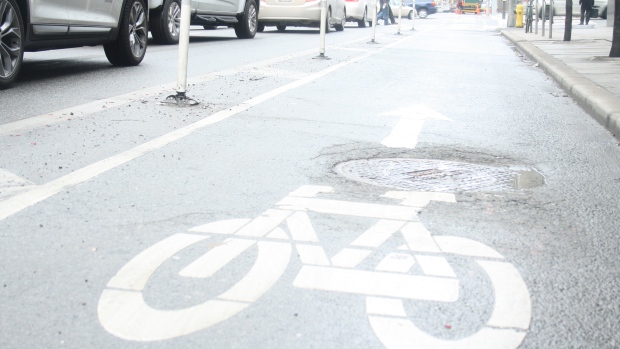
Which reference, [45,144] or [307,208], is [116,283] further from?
[45,144]

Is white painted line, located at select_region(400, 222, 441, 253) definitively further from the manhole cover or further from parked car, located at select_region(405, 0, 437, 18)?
parked car, located at select_region(405, 0, 437, 18)

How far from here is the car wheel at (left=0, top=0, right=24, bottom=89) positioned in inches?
318

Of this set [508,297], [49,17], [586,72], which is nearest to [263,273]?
[508,297]

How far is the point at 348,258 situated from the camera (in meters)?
3.49

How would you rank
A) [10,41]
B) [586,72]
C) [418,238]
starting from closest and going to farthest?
[418,238], [10,41], [586,72]

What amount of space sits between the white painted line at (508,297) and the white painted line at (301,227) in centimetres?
76

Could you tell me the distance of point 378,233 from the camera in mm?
3871

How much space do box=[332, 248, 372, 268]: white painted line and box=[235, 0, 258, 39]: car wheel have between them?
15727mm

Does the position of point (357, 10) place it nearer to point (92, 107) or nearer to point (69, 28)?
point (69, 28)

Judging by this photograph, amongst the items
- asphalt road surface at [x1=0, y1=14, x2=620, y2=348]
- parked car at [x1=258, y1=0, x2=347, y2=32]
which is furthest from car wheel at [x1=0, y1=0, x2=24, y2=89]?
parked car at [x1=258, y1=0, x2=347, y2=32]

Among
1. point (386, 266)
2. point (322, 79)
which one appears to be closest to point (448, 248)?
point (386, 266)

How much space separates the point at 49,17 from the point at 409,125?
4.09 meters

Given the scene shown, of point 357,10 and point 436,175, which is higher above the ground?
point 357,10

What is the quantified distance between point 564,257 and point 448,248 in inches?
19.6
